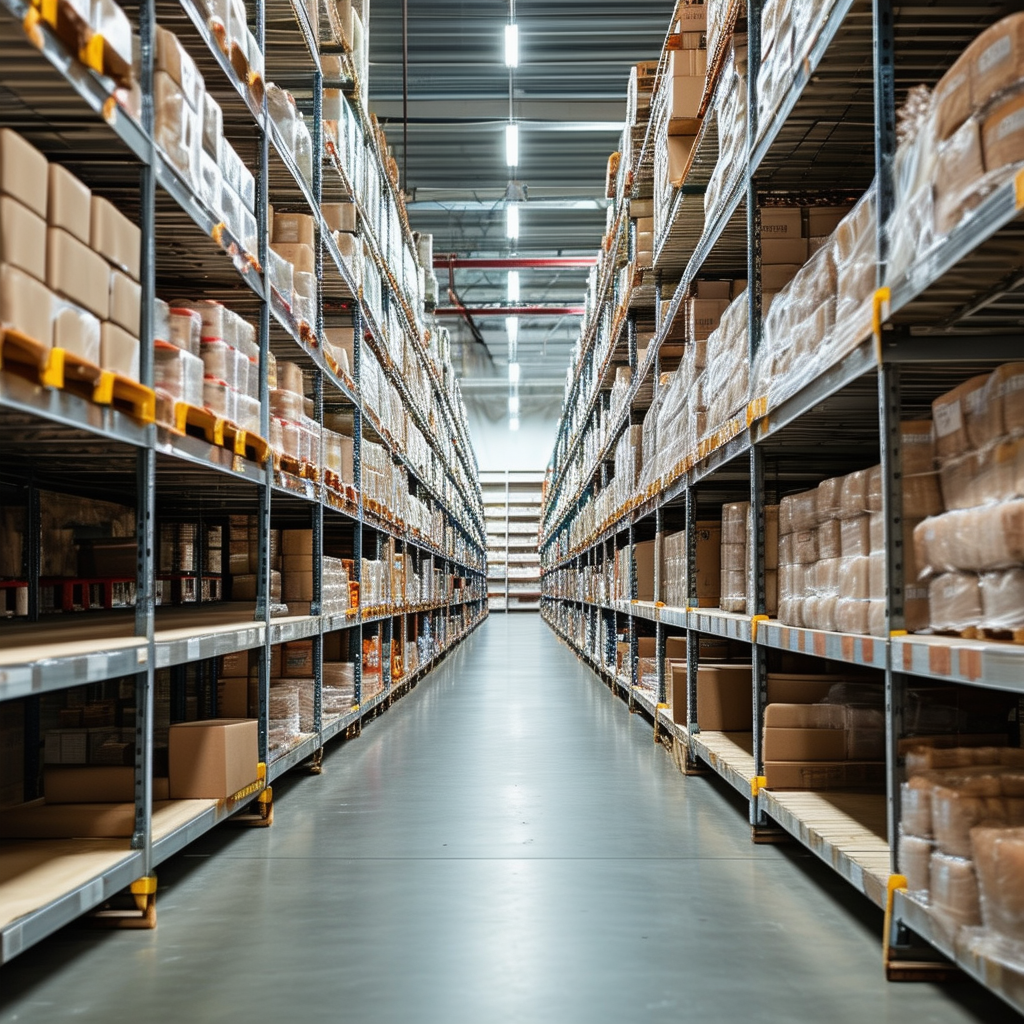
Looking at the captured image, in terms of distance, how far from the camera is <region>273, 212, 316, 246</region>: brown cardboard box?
5.64 metres

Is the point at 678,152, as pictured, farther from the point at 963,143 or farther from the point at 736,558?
the point at 963,143

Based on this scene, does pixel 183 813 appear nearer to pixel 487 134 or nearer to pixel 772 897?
pixel 772 897

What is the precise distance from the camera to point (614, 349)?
9.33m

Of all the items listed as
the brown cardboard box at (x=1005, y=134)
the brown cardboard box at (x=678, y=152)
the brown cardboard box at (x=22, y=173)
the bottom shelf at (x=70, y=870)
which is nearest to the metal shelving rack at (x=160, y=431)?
the bottom shelf at (x=70, y=870)

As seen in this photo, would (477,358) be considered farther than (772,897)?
Yes

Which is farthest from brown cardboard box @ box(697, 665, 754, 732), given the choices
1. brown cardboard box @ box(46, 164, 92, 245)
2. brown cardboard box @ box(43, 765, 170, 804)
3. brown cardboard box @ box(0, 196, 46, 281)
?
brown cardboard box @ box(0, 196, 46, 281)

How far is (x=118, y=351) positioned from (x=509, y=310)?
1758cm

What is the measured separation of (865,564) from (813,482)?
3.11 metres

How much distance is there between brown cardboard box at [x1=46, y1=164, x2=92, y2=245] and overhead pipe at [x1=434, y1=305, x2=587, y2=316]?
17453 millimetres

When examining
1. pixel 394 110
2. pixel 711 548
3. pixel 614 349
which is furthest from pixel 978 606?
pixel 394 110

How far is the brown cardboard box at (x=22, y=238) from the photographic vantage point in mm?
2293

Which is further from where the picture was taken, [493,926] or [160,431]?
[160,431]

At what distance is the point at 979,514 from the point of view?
235 centimetres

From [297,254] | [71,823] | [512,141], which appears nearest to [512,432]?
[512,141]
